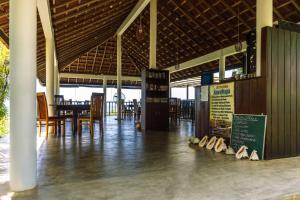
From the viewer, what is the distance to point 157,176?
2.76 meters

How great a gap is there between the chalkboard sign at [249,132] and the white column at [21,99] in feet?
10.1

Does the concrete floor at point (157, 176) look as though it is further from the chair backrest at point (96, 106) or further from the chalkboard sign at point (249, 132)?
the chair backrest at point (96, 106)

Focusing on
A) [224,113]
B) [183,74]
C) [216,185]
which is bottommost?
[216,185]

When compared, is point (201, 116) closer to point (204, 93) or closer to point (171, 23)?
point (204, 93)

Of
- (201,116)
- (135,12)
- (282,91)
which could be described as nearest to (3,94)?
(201,116)

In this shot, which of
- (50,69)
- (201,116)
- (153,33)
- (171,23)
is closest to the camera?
(201,116)

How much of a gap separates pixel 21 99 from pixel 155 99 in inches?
232

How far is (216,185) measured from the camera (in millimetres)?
2480

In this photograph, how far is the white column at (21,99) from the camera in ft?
7.59

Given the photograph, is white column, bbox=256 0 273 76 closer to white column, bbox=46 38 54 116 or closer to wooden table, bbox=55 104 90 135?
wooden table, bbox=55 104 90 135

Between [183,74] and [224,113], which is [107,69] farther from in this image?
[224,113]

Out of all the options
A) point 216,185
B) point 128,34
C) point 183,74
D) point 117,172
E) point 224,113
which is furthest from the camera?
point 183,74

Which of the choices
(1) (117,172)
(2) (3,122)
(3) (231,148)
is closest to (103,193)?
(1) (117,172)

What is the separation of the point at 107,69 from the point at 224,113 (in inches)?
577
